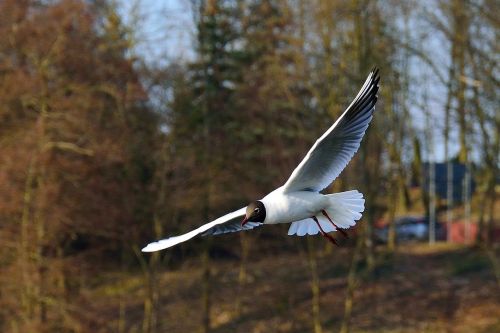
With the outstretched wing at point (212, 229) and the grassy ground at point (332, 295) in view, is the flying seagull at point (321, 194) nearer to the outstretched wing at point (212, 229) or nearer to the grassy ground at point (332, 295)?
the outstretched wing at point (212, 229)

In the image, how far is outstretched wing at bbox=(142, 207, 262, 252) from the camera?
659cm

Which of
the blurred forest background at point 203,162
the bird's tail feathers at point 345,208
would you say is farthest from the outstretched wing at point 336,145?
the blurred forest background at point 203,162

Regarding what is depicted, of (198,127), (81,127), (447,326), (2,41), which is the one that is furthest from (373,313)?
(2,41)

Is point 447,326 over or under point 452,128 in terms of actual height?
under

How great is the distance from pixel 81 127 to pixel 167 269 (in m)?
7.14

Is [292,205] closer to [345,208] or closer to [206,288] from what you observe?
[345,208]

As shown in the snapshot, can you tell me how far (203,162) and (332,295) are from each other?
213 inches

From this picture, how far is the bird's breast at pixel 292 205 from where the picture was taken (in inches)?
A: 244

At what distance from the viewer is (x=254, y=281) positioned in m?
22.3

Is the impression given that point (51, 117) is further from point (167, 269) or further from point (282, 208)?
point (282, 208)

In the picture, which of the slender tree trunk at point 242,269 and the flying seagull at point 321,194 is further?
the slender tree trunk at point 242,269

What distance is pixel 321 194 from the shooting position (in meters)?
6.45

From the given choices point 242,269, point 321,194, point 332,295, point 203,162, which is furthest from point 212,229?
point 332,295

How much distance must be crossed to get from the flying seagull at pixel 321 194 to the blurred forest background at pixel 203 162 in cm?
743
